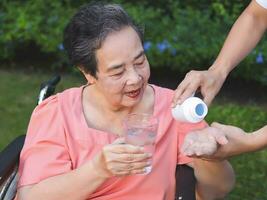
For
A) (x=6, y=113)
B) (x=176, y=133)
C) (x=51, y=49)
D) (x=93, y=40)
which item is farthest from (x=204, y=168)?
(x=51, y=49)

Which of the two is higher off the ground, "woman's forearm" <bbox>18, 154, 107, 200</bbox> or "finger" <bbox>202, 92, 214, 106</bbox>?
"finger" <bbox>202, 92, 214, 106</bbox>

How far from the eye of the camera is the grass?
4822 mm

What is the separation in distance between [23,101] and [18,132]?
0.72 meters

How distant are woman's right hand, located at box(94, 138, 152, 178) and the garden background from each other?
2942 mm

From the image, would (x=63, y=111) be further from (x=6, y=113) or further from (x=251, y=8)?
(x=6, y=113)

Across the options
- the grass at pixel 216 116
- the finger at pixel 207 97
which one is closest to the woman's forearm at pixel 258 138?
the finger at pixel 207 97

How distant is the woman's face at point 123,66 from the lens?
295 centimetres

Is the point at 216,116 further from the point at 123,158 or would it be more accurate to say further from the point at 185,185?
the point at 123,158

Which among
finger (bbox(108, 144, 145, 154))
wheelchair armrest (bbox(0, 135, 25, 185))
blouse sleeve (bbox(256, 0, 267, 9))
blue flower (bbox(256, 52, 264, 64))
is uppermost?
blouse sleeve (bbox(256, 0, 267, 9))

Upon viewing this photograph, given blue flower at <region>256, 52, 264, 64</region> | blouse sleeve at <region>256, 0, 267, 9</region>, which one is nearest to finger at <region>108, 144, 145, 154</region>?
blouse sleeve at <region>256, 0, 267, 9</region>

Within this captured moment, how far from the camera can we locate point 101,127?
3170 mm

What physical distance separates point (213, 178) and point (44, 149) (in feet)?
2.35

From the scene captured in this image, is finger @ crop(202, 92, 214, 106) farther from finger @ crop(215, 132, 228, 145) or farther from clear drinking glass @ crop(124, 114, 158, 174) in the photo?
finger @ crop(215, 132, 228, 145)

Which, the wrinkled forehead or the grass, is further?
the grass
